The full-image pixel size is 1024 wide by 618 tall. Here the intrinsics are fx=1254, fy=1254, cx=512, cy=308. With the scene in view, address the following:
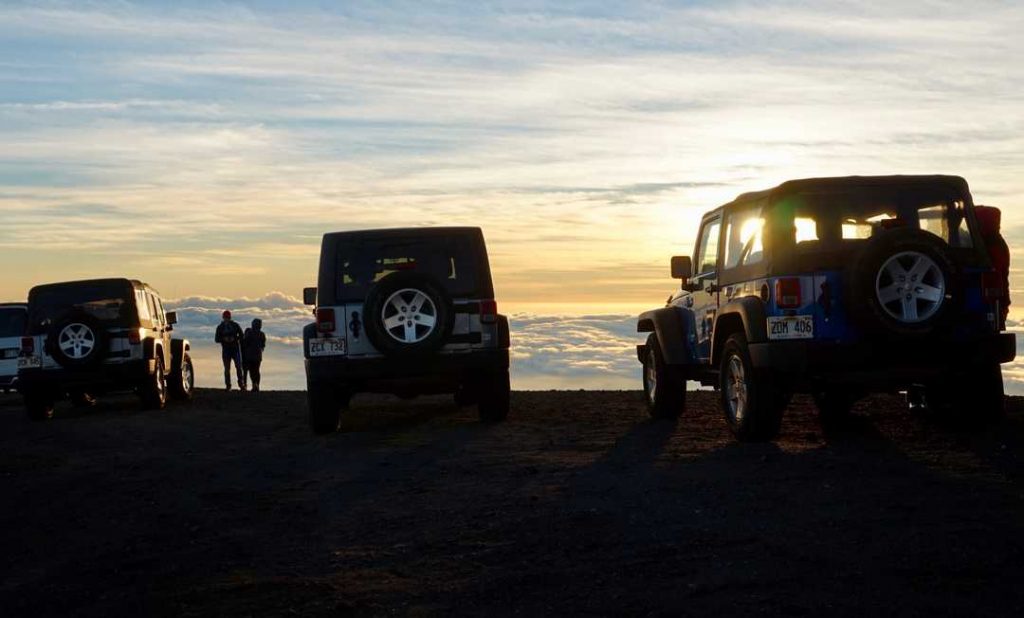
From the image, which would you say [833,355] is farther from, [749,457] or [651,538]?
[651,538]

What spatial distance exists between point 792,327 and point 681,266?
2.48 m

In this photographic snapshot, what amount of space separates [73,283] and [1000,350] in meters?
14.3

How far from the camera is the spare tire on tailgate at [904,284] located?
10.6 metres

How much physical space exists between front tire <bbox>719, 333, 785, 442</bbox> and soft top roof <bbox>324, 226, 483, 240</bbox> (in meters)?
3.81

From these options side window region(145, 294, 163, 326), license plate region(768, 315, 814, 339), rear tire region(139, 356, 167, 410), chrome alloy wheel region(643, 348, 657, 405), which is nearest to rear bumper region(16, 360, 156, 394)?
rear tire region(139, 356, 167, 410)

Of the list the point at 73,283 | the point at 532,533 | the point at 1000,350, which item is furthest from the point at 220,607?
the point at 73,283

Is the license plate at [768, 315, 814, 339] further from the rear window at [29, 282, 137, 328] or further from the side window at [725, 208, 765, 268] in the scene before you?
the rear window at [29, 282, 137, 328]

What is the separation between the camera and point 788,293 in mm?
11055

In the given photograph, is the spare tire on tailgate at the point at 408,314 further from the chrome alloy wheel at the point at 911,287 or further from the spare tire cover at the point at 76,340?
the spare tire cover at the point at 76,340

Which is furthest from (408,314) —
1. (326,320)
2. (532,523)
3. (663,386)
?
(532,523)

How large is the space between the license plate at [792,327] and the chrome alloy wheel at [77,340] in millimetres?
12009

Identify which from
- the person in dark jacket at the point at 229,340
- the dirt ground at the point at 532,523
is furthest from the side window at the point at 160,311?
the dirt ground at the point at 532,523

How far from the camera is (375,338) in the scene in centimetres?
1408

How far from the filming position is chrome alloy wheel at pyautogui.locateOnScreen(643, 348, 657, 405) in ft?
49.5
